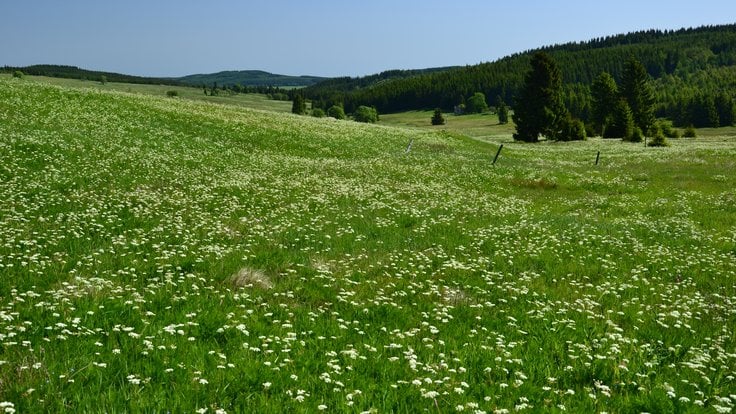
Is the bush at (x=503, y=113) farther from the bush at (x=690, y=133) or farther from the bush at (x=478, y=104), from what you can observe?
the bush at (x=690, y=133)

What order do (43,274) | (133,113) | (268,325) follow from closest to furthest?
(268,325) → (43,274) → (133,113)

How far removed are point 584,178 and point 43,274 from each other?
31.7 m

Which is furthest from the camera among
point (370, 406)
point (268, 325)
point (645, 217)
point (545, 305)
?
point (645, 217)

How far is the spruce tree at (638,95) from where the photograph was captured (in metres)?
94.8

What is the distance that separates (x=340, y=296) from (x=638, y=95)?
339 feet

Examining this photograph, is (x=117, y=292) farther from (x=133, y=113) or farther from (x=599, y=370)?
(x=133, y=113)

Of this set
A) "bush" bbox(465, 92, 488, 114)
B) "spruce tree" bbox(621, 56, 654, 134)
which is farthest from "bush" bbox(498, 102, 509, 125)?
"spruce tree" bbox(621, 56, 654, 134)

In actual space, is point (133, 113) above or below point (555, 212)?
above

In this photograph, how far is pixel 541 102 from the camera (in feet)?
257

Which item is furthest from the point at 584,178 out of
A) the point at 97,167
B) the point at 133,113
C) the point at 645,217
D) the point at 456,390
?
the point at 133,113

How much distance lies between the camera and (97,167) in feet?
69.6

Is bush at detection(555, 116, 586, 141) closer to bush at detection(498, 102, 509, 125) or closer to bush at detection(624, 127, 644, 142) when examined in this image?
Answer: bush at detection(624, 127, 644, 142)

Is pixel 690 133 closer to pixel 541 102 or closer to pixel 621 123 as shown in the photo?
pixel 621 123

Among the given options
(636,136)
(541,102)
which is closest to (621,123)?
(636,136)
